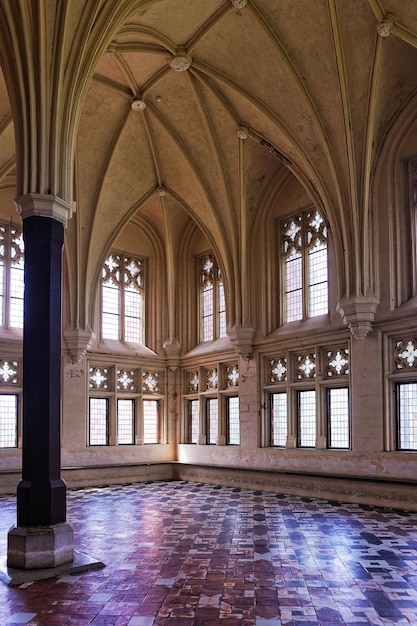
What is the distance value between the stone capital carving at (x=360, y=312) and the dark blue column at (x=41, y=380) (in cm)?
775

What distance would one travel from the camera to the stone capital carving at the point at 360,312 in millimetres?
14562

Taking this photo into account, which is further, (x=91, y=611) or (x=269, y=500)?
(x=269, y=500)

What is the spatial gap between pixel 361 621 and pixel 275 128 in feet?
40.2

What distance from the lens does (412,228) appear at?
48.5 ft

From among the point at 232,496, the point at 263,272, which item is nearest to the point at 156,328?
the point at 263,272

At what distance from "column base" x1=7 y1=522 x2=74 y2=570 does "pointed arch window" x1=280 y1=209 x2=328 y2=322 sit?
10.4 m

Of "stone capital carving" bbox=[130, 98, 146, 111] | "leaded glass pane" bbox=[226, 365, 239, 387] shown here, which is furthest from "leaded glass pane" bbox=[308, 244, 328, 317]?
"stone capital carving" bbox=[130, 98, 146, 111]

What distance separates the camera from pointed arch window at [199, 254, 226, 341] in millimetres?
20984

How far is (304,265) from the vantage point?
17.6 metres

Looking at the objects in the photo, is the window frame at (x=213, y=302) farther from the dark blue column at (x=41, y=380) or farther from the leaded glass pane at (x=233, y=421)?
the dark blue column at (x=41, y=380)

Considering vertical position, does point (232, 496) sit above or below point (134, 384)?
below

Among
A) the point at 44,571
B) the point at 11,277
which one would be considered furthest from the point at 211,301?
the point at 44,571

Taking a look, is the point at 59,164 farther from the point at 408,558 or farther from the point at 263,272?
the point at 263,272

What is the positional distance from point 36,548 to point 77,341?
34.5 feet
